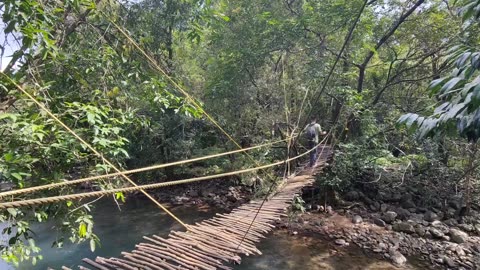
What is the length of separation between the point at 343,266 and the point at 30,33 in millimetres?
4223

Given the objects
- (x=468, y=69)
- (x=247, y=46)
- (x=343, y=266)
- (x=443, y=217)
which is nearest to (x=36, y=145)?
(x=468, y=69)

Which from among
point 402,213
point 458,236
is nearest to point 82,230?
point 458,236

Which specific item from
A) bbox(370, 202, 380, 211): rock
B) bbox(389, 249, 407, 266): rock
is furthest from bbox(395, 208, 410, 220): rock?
bbox(389, 249, 407, 266): rock

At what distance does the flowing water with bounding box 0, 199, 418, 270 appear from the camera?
446 centimetres

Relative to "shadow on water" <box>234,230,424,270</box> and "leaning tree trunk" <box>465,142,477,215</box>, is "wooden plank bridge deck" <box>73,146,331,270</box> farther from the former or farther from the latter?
"leaning tree trunk" <box>465,142,477,215</box>

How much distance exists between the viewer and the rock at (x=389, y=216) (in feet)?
18.1

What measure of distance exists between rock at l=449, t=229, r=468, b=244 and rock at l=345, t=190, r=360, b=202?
1.76 meters

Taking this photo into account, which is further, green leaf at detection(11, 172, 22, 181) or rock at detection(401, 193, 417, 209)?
rock at detection(401, 193, 417, 209)

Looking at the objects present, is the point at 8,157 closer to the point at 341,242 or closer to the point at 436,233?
the point at 341,242

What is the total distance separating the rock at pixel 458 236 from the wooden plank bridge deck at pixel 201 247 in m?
3.28

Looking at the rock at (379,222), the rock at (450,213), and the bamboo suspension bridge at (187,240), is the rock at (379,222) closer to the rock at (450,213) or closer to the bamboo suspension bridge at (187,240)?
the rock at (450,213)

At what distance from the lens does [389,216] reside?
219 inches

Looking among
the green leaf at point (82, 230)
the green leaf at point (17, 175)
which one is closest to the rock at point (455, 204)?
the green leaf at point (82, 230)

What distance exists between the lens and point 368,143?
5.54m
